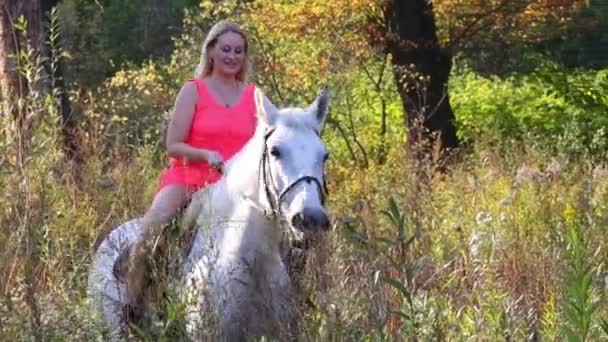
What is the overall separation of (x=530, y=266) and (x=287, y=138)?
5.85 ft

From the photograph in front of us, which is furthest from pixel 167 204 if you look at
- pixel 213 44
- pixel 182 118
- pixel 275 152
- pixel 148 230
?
pixel 213 44

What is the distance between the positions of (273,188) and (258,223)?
0.21 meters

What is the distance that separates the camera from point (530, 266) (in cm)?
659

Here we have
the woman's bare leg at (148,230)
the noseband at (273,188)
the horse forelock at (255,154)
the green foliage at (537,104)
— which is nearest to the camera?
the noseband at (273,188)

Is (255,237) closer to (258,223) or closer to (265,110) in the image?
(258,223)

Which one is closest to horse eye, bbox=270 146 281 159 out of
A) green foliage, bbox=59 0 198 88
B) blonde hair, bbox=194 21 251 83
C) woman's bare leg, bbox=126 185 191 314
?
woman's bare leg, bbox=126 185 191 314

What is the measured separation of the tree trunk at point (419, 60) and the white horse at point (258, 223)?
8993 millimetres

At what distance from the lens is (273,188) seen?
209 inches

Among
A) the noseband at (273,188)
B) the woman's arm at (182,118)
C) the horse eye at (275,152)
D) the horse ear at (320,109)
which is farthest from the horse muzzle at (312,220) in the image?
the woman's arm at (182,118)

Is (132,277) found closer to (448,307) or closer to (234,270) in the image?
(234,270)

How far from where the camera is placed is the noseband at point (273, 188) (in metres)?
5.20

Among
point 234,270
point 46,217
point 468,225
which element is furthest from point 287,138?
point 468,225

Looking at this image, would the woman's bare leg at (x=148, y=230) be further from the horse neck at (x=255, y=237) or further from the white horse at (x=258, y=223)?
the horse neck at (x=255, y=237)

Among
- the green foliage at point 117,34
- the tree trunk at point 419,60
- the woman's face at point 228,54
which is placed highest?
the woman's face at point 228,54
